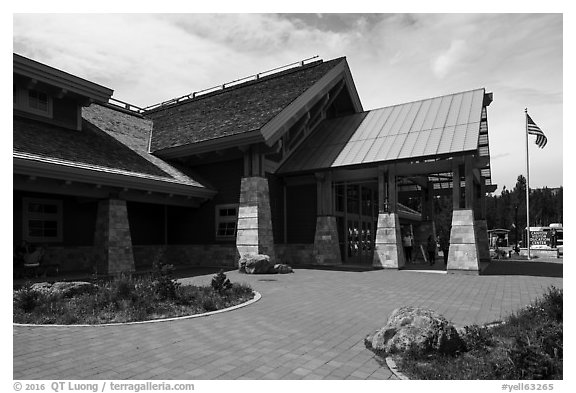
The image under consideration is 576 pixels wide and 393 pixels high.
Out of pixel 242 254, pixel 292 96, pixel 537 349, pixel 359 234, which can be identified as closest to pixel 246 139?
pixel 292 96

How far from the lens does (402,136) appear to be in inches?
752

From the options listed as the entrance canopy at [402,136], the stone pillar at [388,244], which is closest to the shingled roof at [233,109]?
the entrance canopy at [402,136]

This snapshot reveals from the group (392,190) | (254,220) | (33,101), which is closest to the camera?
(33,101)

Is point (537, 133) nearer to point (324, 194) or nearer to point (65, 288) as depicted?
point (324, 194)

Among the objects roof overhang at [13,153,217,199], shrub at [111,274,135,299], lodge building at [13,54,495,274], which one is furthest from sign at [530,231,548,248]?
shrub at [111,274,135,299]

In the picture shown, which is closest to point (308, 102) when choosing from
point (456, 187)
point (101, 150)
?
point (456, 187)

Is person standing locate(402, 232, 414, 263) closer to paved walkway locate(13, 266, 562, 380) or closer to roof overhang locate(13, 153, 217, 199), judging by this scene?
paved walkway locate(13, 266, 562, 380)

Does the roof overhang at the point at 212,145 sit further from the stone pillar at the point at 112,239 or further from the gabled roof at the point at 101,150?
the stone pillar at the point at 112,239

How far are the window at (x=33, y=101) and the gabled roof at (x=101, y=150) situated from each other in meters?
0.49

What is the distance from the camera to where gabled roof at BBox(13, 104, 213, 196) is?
14523 millimetres

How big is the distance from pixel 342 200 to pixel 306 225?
307cm

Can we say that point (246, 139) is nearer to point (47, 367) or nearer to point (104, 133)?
point (104, 133)

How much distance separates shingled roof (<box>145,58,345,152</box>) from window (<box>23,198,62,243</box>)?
5.98 meters

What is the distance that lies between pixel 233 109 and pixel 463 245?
1368 centimetres
